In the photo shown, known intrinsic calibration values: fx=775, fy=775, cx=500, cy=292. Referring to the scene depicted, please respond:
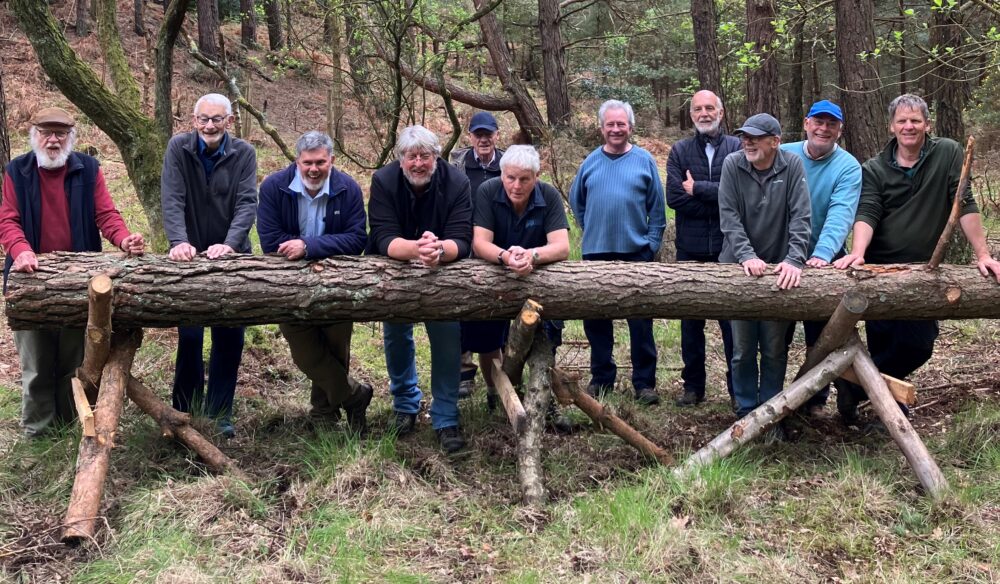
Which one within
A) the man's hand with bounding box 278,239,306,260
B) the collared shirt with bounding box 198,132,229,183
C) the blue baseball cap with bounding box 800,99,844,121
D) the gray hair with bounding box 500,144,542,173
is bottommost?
the man's hand with bounding box 278,239,306,260

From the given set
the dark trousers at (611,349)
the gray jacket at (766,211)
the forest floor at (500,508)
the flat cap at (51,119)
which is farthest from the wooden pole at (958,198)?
the flat cap at (51,119)

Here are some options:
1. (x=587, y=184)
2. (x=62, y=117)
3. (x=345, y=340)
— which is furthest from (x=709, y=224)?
(x=62, y=117)

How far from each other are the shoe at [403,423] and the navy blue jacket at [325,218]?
124 cm

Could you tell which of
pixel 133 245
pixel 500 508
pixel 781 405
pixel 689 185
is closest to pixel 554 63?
pixel 689 185

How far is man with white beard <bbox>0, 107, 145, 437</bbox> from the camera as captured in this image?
474cm

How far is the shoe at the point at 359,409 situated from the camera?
537cm

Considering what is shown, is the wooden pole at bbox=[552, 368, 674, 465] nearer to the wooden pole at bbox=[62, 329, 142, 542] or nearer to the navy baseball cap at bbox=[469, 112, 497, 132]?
the navy baseball cap at bbox=[469, 112, 497, 132]

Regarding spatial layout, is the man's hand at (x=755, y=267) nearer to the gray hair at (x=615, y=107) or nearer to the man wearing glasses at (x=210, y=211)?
the gray hair at (x=615, y=107)

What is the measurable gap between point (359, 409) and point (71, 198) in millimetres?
2302

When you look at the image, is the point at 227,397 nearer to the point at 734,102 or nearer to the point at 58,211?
the point at 58,211

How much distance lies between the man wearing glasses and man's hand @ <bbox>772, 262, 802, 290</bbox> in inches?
134

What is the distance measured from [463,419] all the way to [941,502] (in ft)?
9.98

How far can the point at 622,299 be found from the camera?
16.2 feet

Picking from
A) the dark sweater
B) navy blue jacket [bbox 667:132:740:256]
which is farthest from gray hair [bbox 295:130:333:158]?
navy blue jacket [bbox 667:132:740:256]
